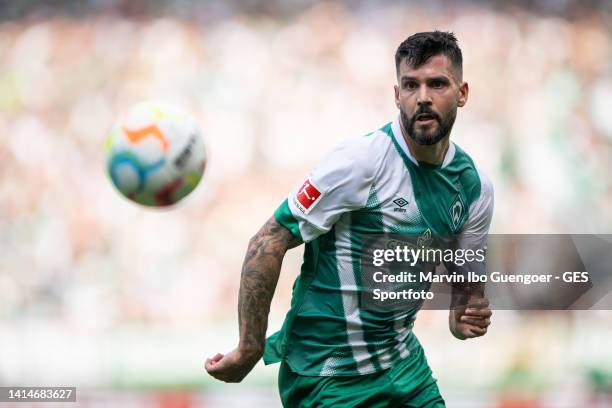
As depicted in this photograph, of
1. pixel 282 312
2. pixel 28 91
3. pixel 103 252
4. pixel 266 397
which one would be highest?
pixel 28 91

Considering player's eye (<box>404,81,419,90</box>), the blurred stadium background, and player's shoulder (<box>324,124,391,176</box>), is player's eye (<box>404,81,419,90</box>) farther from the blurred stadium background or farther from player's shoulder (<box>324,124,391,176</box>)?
the blurred stadium background

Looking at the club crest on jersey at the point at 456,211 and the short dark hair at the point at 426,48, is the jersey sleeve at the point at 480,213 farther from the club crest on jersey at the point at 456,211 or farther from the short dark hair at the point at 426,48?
the short dark hair at the point at 426,48

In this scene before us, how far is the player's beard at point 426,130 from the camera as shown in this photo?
3.54m

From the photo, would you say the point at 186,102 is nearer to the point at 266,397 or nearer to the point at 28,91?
the point at 28,91

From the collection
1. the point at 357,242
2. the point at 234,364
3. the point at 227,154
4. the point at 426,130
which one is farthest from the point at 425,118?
the point at 227,154

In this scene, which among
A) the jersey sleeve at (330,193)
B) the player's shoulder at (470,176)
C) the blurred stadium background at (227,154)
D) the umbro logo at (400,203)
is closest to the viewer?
the jersey sleeve at (330,193)

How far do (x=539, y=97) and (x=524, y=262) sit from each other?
1463 mm

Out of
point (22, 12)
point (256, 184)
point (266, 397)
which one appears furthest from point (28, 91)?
point (266, 397)

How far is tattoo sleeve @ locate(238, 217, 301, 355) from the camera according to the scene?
3406 millimetres

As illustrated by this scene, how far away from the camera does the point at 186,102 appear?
8.07 m

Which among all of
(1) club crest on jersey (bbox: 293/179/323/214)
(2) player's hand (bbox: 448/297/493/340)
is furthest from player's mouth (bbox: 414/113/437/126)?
(2) player's hand (bbox: 448/297/493/340)

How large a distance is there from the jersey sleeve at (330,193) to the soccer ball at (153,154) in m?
0.57

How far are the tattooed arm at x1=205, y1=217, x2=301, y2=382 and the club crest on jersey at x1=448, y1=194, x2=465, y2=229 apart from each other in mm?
667

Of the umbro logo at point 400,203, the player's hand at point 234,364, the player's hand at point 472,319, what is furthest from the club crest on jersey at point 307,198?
the player's hand at point 472,319
